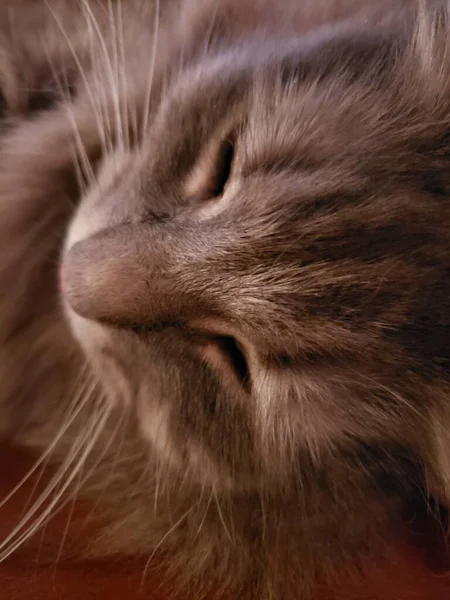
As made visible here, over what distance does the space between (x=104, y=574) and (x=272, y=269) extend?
487 millimetres

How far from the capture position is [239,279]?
656 millimetres

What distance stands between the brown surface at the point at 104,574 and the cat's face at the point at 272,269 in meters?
0.20

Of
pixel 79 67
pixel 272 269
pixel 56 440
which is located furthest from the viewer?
pixel 79 67

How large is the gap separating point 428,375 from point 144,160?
1.39 ft

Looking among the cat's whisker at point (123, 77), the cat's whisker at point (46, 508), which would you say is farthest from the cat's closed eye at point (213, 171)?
the cat's whisker at point (46, 508)

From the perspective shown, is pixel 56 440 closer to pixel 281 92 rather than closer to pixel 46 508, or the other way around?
pixel 46 508

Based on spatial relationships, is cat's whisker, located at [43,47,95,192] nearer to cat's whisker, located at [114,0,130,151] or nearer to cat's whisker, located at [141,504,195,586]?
cat's whisker, located at [114,0,130,151]

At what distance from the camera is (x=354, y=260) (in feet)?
2.06

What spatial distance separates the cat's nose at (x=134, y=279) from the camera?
67 centimetres

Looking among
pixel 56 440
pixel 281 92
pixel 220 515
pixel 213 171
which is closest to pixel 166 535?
pixel 220 515

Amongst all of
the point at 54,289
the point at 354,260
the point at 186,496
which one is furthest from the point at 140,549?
the point at 354,260

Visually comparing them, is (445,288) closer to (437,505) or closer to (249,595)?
(437,505)

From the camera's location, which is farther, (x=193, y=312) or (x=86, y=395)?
(x=86, y=395)

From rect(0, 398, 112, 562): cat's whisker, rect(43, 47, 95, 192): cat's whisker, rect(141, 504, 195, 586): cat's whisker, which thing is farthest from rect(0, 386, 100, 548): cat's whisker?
rect(43, 47, 95, 192): cat's whisker
